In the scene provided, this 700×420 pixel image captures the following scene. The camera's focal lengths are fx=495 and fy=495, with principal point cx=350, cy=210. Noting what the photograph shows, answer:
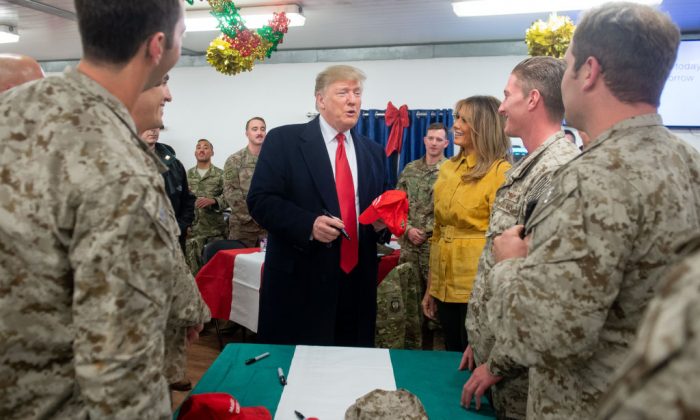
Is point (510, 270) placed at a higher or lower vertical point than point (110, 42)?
lower

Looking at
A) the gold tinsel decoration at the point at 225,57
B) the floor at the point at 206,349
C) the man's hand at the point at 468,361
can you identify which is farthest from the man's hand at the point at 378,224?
the gold tinsel decoration at the point at 225,57

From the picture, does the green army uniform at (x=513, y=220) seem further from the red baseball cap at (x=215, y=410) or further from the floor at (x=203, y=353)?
the floor at (x=203, y=353)

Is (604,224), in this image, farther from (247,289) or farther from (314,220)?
(247,289)

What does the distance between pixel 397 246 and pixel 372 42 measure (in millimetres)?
3460

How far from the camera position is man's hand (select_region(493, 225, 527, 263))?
1202 mm

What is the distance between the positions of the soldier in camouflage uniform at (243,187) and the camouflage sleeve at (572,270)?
4243mm

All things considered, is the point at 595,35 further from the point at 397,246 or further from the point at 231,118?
the point at 231,118

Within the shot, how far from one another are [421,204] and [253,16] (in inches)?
105

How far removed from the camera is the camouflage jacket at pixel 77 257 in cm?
83

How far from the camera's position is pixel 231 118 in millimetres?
7785

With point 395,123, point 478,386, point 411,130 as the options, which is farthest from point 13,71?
point 411,130

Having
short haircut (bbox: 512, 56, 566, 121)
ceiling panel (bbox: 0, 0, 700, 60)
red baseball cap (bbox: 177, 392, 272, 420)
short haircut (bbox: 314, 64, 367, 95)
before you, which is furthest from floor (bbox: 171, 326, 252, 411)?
ceiling panel (bbox: 0, 0, 700, 60)

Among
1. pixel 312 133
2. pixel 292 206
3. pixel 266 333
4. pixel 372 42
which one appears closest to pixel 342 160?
pixel 312 133

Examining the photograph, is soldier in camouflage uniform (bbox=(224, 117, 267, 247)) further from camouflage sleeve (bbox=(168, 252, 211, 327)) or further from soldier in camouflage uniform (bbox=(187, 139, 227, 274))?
camouflage sleeve (bbox=(168, 252, 211, 327))
